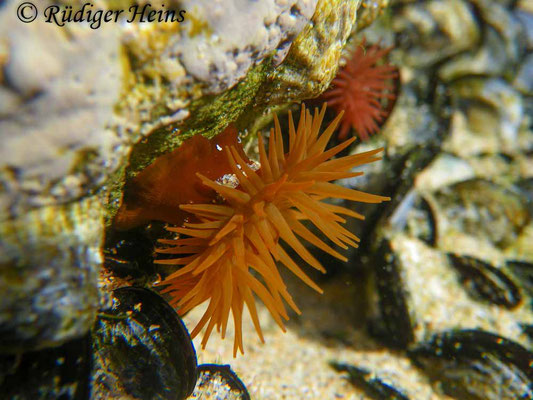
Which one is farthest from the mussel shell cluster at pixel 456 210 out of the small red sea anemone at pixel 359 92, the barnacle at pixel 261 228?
the barnacle at pixel 261 228

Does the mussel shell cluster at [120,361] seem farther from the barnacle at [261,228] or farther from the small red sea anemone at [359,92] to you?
the small red sea anemone at [359,92]

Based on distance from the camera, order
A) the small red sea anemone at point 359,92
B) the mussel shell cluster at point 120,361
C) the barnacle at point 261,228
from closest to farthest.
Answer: the mussel shell cluster at point 120,361
the barnacle at point 261,228
the small red sea anemone at point 359,92

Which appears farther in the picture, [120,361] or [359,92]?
[359,92]

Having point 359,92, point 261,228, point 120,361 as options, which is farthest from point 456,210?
point 120,361

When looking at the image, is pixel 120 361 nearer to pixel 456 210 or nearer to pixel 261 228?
pixel 261 228

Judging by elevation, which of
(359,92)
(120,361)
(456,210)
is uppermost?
(359,92)

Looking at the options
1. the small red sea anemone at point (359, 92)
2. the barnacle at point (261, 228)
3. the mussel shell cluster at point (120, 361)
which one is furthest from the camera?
the small red sea anemone at point (359, 92)

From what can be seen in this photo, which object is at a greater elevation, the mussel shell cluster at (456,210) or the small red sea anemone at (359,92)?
the small red sea anemone at (359,92)

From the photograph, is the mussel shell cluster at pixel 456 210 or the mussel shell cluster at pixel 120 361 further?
the mussel shell cluster at pixel 456 210
